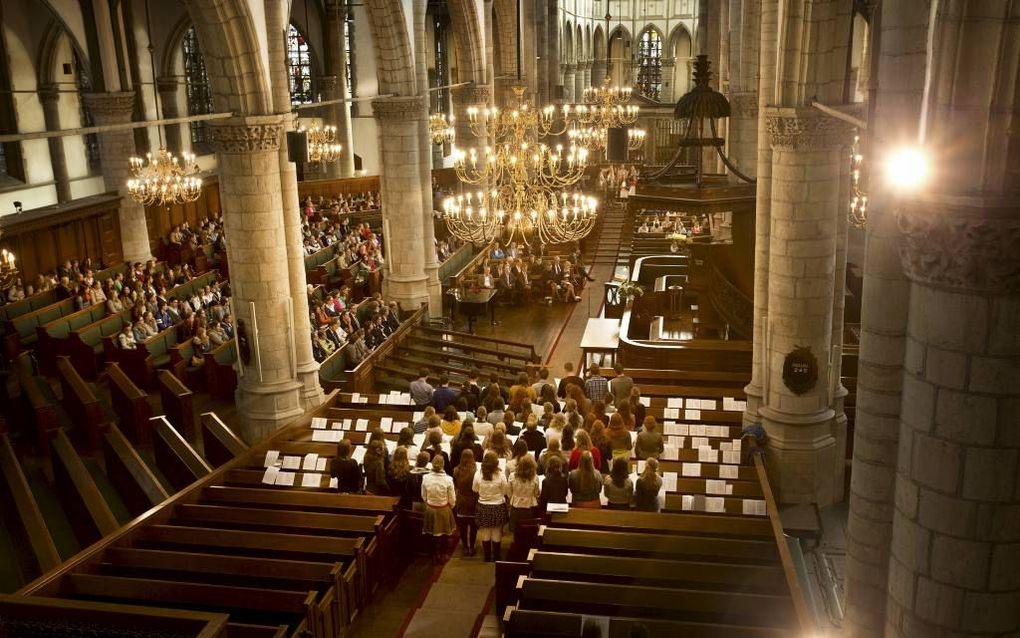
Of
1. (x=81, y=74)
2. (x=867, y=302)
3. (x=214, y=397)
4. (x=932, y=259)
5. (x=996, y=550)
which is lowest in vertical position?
(x=214, y=397)

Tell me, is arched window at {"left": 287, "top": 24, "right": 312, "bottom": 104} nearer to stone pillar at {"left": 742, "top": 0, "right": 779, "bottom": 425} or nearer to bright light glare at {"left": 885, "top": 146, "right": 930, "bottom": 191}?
stone pillar at {"left": 742, "top": 0, "right": 779, "bottom": 425}

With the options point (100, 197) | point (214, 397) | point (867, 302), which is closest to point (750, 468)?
point (867, 302)

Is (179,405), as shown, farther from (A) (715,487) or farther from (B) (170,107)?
(B) (170,107)

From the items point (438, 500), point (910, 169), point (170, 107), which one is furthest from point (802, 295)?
point (170, 107)

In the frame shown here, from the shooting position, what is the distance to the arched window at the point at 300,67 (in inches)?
1529

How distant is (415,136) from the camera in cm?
2123

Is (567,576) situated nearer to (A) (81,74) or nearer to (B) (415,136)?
(B) (415,136)

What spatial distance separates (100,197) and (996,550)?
25.5 meters

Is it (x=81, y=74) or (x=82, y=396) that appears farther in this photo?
(x=81, y=74)

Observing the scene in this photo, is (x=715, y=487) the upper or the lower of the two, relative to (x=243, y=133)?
lower

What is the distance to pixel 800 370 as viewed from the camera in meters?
12.7

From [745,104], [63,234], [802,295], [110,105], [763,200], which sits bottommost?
[63,234]

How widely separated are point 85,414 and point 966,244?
13.5m

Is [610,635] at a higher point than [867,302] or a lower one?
lower
